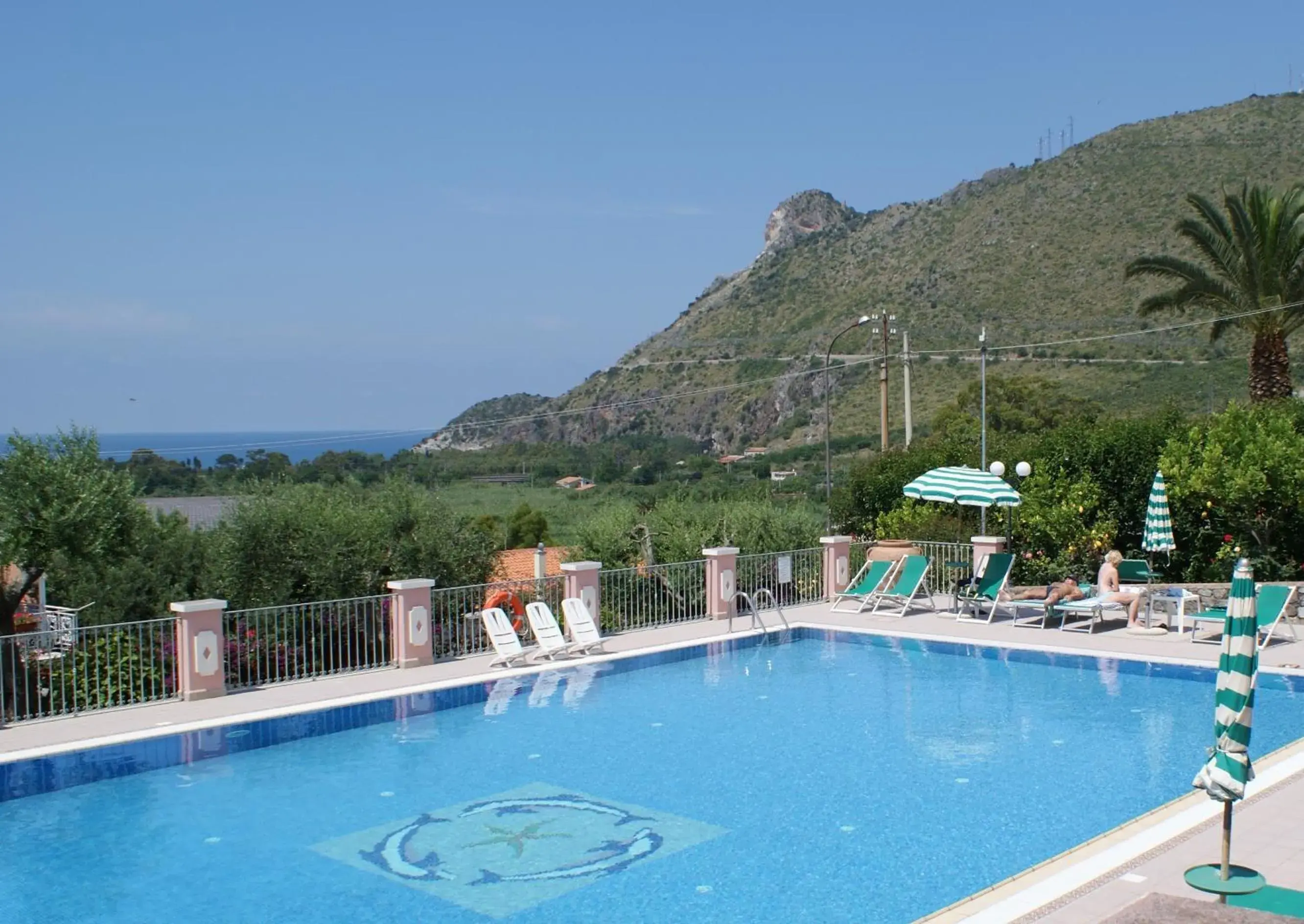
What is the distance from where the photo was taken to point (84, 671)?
488 inches

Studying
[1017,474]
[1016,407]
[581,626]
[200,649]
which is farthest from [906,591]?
[1016,407]

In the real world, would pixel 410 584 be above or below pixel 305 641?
above

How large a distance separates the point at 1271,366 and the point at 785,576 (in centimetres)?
1142

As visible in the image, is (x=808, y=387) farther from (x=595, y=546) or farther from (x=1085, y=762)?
(x=1085, y=762)

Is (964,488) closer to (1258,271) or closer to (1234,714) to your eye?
(1258,271)

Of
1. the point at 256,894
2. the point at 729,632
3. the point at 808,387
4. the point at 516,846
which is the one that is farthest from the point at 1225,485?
the point at 808,387

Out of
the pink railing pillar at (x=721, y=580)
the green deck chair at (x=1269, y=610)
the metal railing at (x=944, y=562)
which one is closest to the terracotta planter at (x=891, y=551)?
the metal railing at (x=944, y=562)

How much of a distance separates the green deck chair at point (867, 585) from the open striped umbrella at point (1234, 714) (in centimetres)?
1219

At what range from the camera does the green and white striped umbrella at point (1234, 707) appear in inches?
248

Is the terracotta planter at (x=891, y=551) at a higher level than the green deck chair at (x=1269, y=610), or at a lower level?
higher

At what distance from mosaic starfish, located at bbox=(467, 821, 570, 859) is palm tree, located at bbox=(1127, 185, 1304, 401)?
19.3 m

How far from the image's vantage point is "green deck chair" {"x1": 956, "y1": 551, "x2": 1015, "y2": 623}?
17609 mm

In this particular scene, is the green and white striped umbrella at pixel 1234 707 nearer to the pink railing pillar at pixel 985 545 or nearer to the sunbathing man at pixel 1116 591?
the sunbathing man at pixel 1116 591

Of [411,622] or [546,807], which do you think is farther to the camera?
[411,622]
